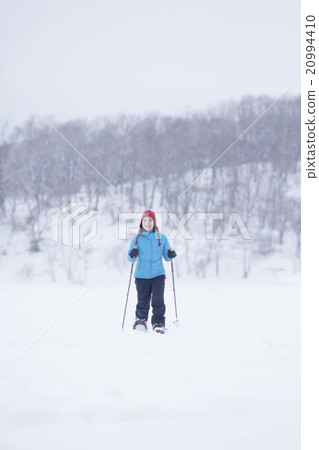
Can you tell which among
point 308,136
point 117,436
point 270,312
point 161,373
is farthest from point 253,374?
point 308,136

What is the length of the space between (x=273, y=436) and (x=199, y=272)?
14555 millimetres

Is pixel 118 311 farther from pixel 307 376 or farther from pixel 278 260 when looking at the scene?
pixel 278 260

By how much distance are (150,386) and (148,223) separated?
2.65 meters

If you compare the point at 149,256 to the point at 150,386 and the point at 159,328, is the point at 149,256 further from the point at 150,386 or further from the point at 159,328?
the point at 150,386

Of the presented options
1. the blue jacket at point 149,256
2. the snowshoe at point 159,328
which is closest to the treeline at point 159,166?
the blue jacket at point 149,256

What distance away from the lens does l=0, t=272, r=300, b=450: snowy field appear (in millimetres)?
2477

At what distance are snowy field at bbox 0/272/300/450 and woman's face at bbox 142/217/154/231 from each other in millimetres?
1394

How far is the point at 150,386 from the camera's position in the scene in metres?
3.17

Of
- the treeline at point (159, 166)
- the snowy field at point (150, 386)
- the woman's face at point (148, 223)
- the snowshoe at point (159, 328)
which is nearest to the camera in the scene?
the snowy field at point (150, 386)

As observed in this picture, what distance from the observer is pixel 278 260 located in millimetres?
18172

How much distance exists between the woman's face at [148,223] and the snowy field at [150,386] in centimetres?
139

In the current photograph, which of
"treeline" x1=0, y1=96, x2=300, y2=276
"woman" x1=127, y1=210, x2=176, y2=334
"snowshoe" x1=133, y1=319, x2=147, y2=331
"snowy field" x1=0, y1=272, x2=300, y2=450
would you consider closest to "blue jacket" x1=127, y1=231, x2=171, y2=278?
"woman" x1=127, y1=210, x2=176, y2=334

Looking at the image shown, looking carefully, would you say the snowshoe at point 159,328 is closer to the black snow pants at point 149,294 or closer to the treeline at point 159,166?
the black snow pants at point 149,294

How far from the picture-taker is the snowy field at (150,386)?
248 centimetres
